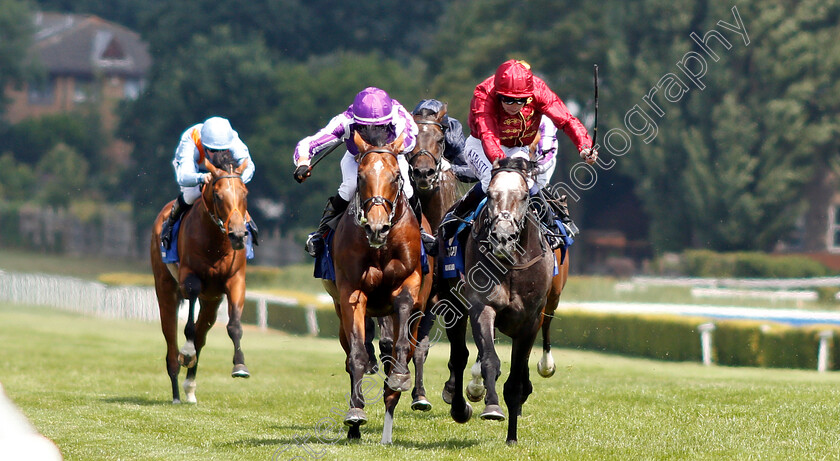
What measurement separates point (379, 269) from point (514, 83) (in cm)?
157

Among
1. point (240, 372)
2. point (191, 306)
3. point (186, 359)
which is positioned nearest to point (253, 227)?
point (191, 306)

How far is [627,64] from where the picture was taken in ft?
123

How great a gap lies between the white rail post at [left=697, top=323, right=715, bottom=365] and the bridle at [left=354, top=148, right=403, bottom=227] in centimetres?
1098

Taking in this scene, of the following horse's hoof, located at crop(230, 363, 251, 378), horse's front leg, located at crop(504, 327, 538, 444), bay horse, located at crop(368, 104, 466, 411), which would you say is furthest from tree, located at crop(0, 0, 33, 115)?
horse's front leg, located at crop(504, 327, 538, 444)

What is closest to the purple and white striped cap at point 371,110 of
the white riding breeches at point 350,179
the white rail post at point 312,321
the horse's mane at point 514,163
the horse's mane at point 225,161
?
the white riding breeches at point 350,179

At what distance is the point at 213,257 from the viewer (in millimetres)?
10211

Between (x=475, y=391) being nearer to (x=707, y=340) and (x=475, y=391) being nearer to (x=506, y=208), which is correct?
(x=506, y=208)

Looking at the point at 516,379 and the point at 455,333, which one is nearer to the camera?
the point at 516,379

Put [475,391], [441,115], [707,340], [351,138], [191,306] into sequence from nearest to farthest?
[475,391] → [351,138] → [441,115] → [191,306] → [707,340]

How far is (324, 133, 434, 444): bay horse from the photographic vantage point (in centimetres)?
755

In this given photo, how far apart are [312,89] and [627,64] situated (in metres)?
14.6

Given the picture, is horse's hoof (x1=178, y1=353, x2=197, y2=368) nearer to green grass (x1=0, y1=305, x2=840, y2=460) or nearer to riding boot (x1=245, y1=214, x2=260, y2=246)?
green grass (x1=0, y1=305, x2=840, y2=460)

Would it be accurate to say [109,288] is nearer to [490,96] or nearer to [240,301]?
[240,301]

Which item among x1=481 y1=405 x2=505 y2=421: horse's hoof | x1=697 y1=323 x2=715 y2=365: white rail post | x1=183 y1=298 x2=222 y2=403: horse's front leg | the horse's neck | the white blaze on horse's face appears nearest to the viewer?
x1=481 y1=405 x2=505 y2=421: horse's hoof
